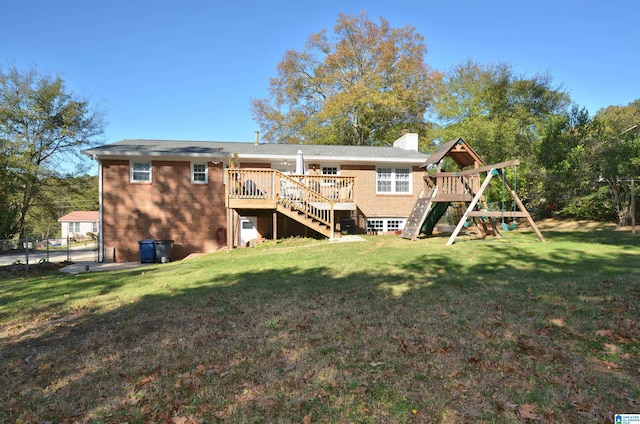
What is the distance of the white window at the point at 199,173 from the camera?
57.9ft

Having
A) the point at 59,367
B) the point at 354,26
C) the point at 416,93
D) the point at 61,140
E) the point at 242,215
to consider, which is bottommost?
the point at 59,367

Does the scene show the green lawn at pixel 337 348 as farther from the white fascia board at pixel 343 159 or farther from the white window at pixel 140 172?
the white fascia board at pixel 343 159

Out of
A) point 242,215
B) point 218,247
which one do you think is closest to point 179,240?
point 218,247

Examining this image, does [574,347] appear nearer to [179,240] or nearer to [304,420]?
[304,420]

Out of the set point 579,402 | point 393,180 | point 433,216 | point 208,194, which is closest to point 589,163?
point 433,216

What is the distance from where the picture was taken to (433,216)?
49.1 feet

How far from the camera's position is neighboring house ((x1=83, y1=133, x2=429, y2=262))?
54.9ft

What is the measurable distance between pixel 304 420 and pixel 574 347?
9.80 feet

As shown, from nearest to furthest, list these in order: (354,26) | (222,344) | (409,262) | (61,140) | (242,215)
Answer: (222,344)
(409,262)
(242,215)
(61,140)
(354,26)

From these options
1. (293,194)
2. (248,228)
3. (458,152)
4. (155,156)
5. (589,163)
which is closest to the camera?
(458,152)

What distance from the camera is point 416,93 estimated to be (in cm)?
3136

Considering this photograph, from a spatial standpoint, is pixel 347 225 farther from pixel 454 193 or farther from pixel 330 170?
pixel 454 193

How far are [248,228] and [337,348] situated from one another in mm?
14228

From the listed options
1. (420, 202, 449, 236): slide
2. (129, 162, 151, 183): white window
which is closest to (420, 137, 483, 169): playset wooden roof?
(420, 202, 449, 236): slide
